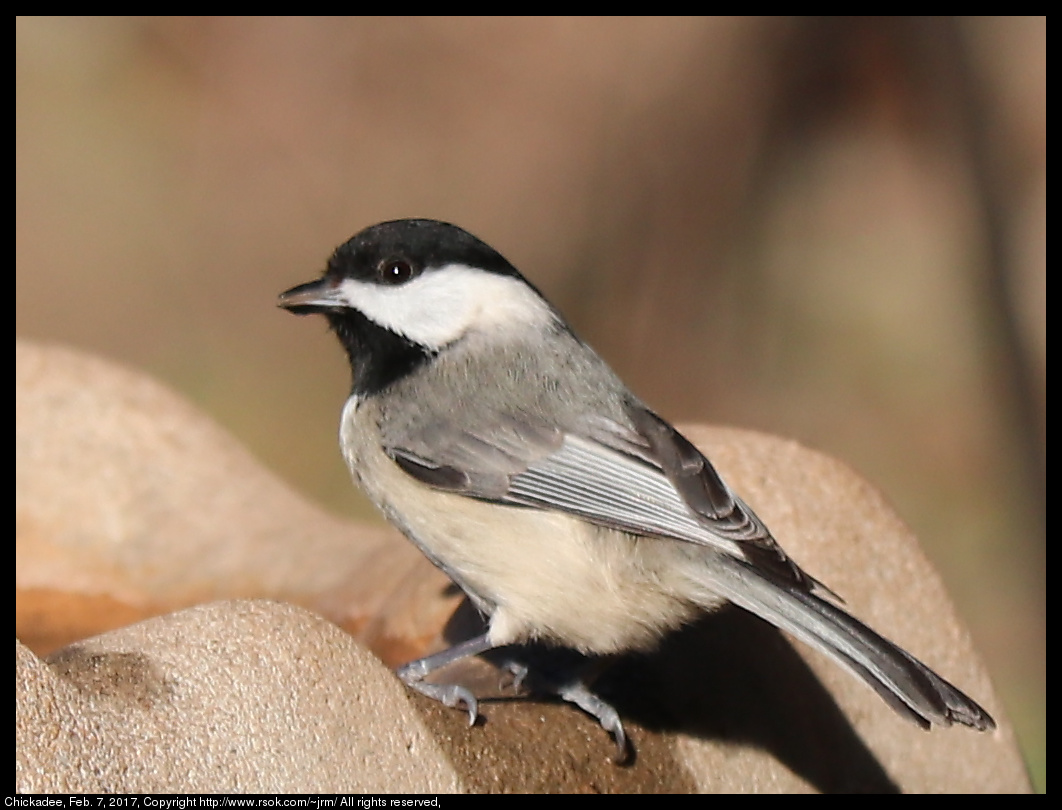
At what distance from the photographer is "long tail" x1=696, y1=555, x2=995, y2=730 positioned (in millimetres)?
2395

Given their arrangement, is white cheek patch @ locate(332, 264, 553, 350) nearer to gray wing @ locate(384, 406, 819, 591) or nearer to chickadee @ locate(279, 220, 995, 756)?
chickadee @ locate(279, 220, 995, 756)

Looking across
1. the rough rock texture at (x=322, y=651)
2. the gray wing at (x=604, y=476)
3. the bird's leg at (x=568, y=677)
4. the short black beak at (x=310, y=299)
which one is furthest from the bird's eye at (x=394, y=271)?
the bird's leg at (x=568, y=677)

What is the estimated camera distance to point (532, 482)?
2705 millimetres

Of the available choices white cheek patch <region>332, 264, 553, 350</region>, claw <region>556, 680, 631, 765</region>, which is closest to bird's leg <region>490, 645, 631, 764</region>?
claw <region>556, 680, 631, 765</region>

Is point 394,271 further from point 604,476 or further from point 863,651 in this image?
point 863,651

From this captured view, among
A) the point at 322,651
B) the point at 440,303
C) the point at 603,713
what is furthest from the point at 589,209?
the point at 322,651

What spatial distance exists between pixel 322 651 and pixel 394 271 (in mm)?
999

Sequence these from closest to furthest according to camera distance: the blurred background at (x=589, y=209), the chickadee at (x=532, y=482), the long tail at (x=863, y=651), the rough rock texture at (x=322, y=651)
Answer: the rough rock texture at (x=322, y=651), the long tail at (x=863, y=651), the chickadee at (x=532, y=482), the blurred background at (x=589, y=209)

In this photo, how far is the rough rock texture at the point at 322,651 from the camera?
2.00 meters

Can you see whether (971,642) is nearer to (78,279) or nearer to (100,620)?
(100,620)

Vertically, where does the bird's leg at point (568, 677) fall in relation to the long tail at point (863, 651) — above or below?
below

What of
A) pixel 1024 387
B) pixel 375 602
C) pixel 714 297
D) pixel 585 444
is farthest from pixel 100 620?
pixel 714 297

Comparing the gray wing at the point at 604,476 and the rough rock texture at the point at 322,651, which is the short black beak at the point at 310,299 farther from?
the rough rock texture at the point at 322,651

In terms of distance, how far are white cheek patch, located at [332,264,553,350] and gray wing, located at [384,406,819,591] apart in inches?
9.4
